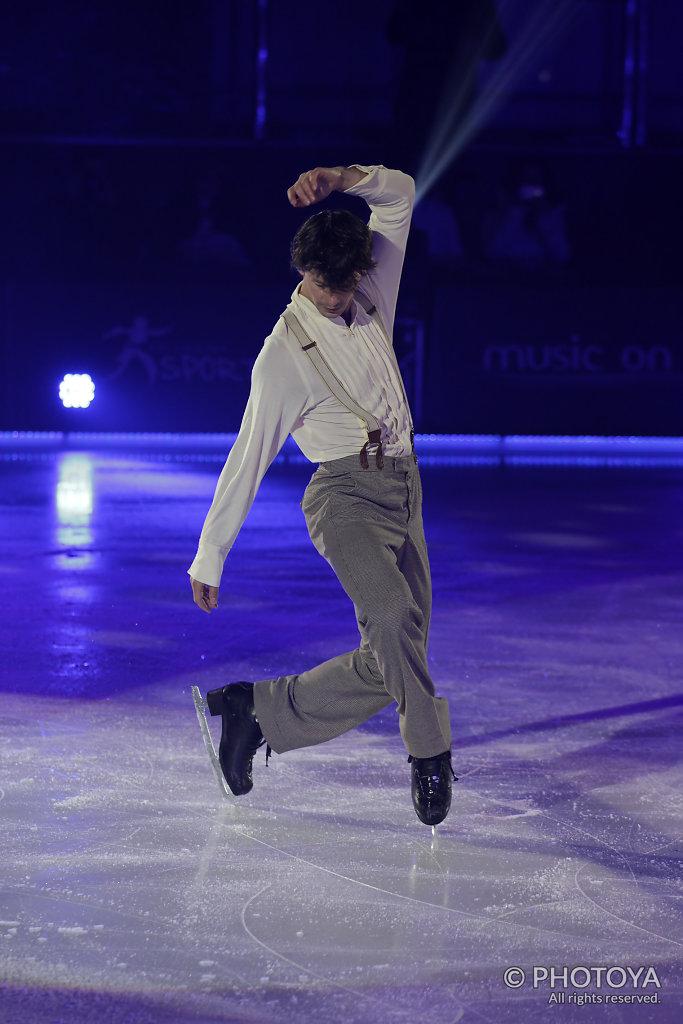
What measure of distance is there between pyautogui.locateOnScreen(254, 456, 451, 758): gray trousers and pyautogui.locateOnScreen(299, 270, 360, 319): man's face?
1.30 ft

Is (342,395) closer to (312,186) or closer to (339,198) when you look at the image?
(312,186)

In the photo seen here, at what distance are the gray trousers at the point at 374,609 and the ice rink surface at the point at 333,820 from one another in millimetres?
260

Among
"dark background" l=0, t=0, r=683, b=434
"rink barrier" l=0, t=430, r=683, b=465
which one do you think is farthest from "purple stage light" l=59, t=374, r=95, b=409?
"rink barrier" l=0, t=430, r=683, b=465

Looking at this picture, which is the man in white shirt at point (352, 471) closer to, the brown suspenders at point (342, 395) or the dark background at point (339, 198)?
the brown suspenders at point (342, 395)

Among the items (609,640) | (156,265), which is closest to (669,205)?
(156,265)

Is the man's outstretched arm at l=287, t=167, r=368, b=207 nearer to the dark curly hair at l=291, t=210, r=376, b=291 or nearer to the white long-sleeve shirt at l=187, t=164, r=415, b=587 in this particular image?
the dark curly hair at l=291, t=210, r=376, b=291

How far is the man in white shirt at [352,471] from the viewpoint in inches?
134

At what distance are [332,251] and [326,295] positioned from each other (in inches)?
4.6

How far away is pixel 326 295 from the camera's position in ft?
11.2

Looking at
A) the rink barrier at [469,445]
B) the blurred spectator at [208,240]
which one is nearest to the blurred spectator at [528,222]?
the rink barrier at [469,445]

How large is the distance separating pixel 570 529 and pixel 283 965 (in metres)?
7.00

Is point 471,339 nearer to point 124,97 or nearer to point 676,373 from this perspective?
point 676,373

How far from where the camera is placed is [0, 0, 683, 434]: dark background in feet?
55.2

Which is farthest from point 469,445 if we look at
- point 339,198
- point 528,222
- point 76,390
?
point 76,390
